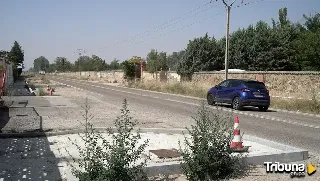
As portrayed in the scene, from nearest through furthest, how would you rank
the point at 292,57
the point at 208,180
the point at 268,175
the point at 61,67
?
the point at 208,180 < the point at 268,175 < the point at 292,57 < the point at 61,67

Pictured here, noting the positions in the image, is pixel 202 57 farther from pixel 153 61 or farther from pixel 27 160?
pixel 27 160

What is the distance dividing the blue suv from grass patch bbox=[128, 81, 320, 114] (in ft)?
7.46

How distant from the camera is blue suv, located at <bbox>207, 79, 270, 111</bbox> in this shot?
19.2 metres

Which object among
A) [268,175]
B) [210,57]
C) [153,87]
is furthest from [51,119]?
[210,57]

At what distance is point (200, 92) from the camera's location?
3128 centimetres

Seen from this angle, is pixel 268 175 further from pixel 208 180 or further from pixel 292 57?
pixel 292 57

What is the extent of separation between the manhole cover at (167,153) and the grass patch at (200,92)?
13.7 meters

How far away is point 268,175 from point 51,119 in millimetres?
9506

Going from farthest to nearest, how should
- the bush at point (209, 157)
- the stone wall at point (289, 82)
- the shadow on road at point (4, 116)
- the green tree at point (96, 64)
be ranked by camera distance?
the green tree at point (96, 64) < the stone wall at point (289, 82) < the shadow on road at point (4, 116) < the bush at point (209, 157)

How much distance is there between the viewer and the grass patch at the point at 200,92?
19812 mm

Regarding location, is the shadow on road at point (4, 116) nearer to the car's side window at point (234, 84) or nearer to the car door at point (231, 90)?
the car door at point (231, 90)

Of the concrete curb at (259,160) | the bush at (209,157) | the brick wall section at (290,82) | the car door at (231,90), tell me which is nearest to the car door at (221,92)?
the car door at (231,90)

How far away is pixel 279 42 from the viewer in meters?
51.7

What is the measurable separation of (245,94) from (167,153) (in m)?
12.5
